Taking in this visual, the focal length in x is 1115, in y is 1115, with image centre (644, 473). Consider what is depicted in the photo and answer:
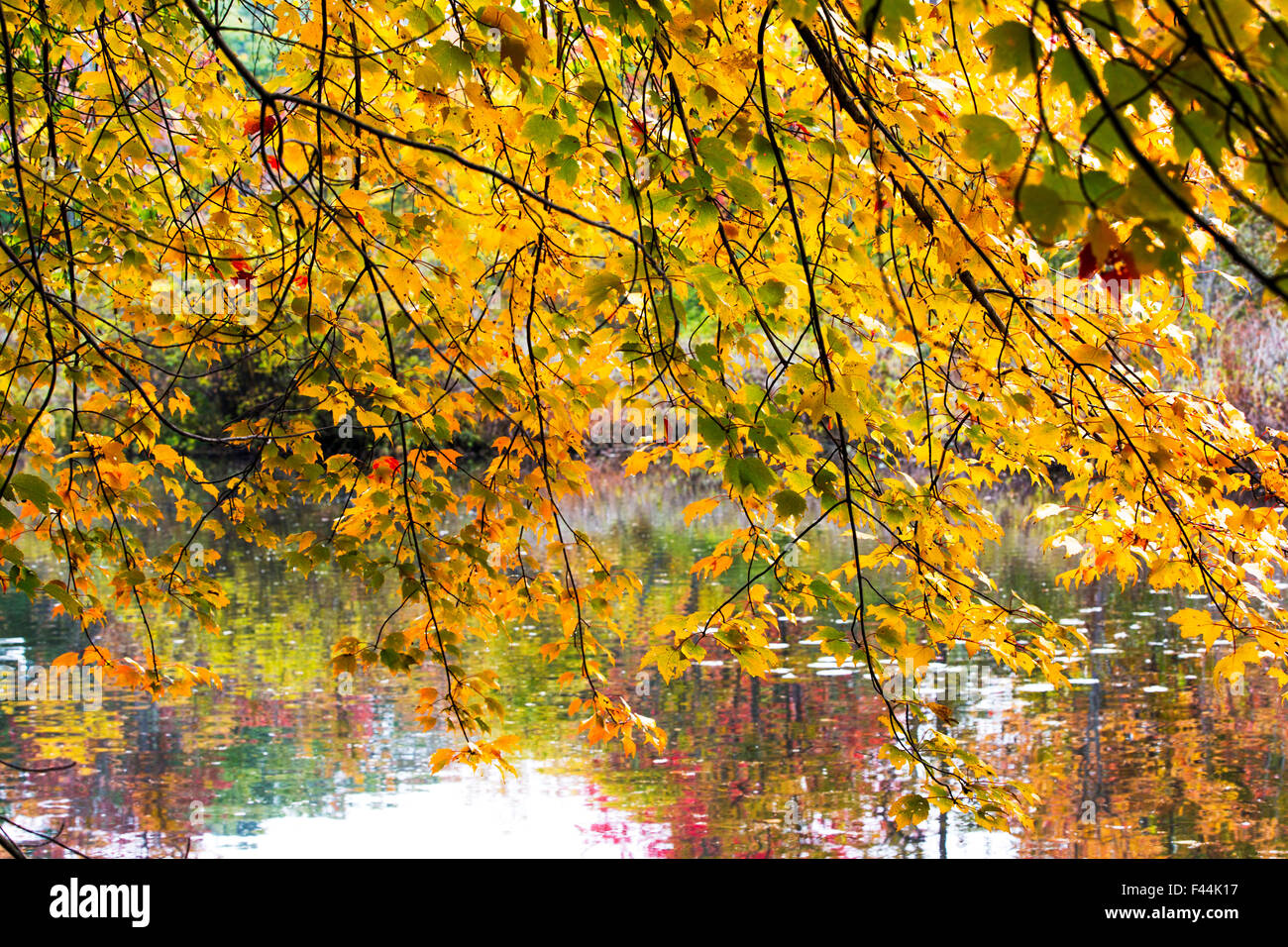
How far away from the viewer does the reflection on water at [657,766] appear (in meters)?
5.89

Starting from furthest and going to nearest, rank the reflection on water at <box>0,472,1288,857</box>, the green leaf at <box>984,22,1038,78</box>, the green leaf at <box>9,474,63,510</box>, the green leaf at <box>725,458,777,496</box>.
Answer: the reflection on water at <box>0,472,1288,857</box> < the green leaf at <box>9,474,63,510</box> < the green leaf at <box>725,458,777,496</box> < the green leaf at <box>984,22,1038,78</box>

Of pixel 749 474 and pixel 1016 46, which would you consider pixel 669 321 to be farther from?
pixel 1016 46

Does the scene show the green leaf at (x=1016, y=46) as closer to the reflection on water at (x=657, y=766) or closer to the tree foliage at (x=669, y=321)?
the tree foliage at (x=669, y=321)

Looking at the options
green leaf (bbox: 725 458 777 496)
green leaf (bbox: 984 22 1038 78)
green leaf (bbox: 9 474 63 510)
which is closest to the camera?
green leaf (bbox: 984 22 1038 78)

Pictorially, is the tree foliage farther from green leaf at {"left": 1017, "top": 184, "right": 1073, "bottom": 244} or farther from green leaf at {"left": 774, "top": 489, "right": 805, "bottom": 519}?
green leaf at {"left": 1017, "top": 184, "right": 1073, "bottom": 244}

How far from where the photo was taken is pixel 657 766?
22.7 feet

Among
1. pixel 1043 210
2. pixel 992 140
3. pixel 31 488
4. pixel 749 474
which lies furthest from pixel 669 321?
pixel 31 488

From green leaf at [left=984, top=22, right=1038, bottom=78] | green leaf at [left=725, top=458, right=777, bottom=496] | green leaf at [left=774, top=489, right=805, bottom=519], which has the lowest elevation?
green leaf at [left=774, top=489, right=805, bottom=519]

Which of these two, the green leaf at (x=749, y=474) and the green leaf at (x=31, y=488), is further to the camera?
the green leaf at (x=31, y=488)

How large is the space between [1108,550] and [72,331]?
3.54 m

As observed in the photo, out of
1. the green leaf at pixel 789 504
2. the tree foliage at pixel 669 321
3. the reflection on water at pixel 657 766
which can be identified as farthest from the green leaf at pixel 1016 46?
the reflection on water at pixel 657 766

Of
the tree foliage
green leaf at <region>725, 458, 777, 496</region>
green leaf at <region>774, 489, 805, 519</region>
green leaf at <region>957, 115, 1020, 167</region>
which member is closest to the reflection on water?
the tree foliage

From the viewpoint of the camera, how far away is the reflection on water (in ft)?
19.3

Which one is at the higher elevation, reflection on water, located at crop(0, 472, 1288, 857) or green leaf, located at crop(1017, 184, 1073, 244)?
green leaf, located at crop(1017, 184, 1073, 244)
